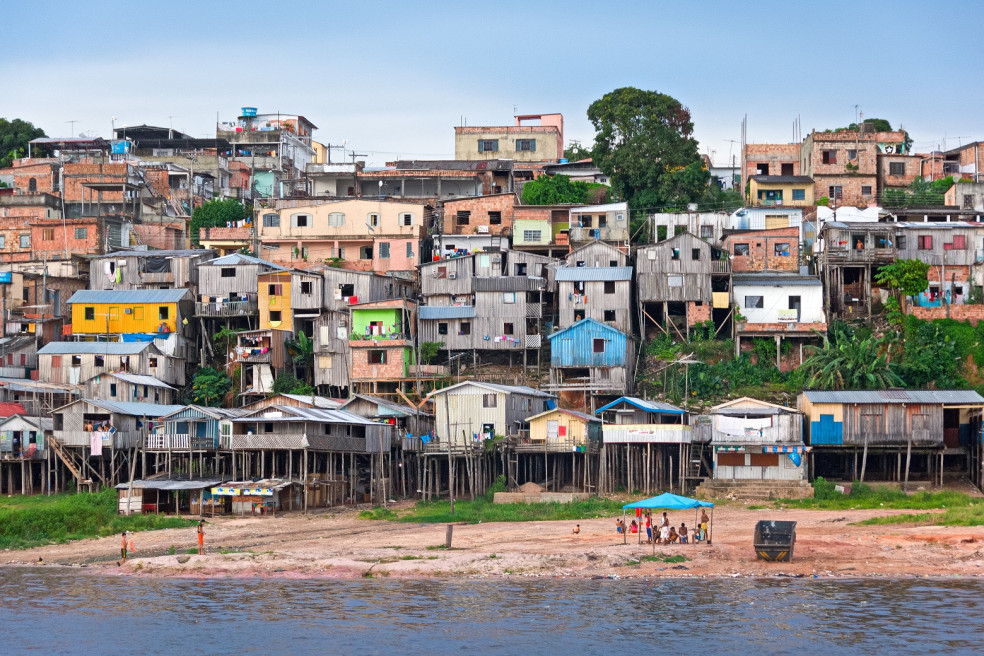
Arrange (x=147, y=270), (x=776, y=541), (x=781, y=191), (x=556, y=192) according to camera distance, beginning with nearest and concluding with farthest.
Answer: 1. (x=776, y=541)
2. (x=147, y=270)
3. (x=556, y=192)
4. (x=781, y=191)

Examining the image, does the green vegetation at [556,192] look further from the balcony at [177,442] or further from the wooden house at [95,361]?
the balcony at [177,442]

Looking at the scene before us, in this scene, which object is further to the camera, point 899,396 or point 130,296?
point 130,296

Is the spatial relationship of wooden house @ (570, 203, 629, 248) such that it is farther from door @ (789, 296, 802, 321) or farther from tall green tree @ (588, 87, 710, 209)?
door @ (789, 296, 802, 321)

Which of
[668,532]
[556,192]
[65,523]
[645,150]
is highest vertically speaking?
[645,150]

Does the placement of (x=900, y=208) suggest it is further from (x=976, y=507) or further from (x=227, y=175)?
(x=227, y=175)

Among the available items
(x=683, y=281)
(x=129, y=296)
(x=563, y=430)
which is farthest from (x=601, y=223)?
(x=129, y=296)

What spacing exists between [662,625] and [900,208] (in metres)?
46.9

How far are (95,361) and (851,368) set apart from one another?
1521 inches

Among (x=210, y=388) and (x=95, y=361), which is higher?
(x=95, y=361)

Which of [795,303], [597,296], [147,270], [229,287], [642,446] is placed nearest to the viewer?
[642,446]

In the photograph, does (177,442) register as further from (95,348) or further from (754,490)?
(754,490)

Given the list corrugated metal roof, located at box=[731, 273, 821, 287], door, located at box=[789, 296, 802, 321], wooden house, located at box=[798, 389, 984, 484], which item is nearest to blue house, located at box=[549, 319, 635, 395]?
corrugated metal roof, located at box=[731, 273, 821, 287]

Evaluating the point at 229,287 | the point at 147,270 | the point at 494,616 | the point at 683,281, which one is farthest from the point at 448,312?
the point at 494,616

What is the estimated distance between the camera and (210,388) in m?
72.3
